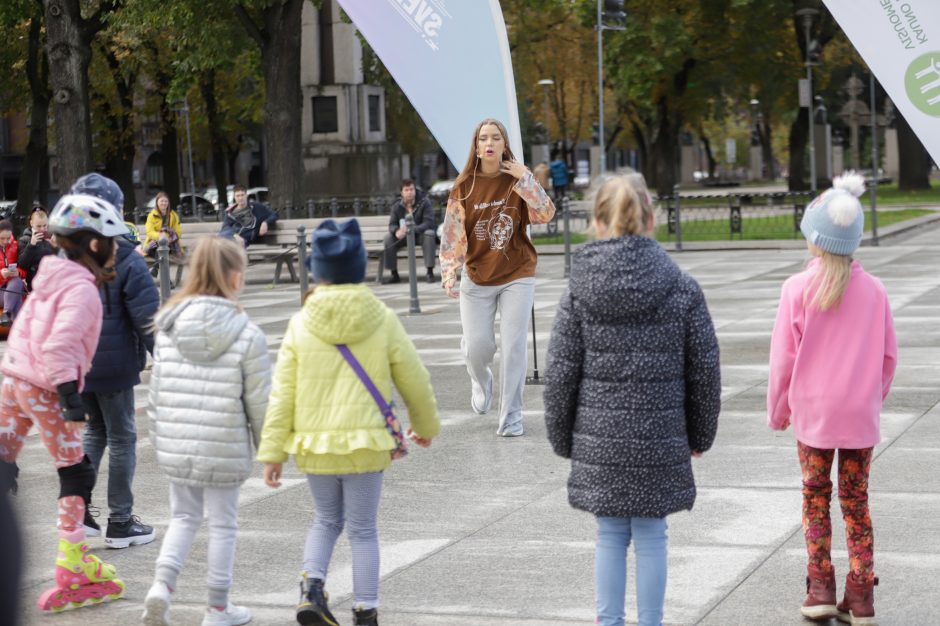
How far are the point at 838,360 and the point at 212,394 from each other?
2.25 metres

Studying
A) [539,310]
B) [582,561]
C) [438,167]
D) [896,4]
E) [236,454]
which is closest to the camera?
[236,454]

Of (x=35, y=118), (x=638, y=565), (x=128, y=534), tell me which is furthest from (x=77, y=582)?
(x=35, y=118)

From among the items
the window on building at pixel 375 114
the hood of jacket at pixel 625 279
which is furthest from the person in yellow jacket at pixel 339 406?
the window on building at pixel 375 114

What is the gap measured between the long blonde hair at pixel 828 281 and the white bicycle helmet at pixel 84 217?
281 centimetres

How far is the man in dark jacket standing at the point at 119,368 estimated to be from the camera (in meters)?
6.60

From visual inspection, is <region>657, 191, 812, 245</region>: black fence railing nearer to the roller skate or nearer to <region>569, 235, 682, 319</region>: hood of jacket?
the roller skate

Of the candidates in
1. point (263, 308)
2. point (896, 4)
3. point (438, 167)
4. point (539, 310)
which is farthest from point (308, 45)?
point (438, 167)

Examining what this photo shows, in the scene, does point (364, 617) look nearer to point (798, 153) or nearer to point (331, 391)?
point (331, 391)

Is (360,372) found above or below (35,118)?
below

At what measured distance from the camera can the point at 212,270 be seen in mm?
5422

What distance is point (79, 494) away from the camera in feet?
19.8

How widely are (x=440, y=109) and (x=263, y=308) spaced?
9.38 metres

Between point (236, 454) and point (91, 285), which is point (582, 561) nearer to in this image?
point (236, 454)

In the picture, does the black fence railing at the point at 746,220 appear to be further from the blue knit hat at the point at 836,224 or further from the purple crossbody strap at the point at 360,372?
the purple crossbody strap at the point at 360,372
